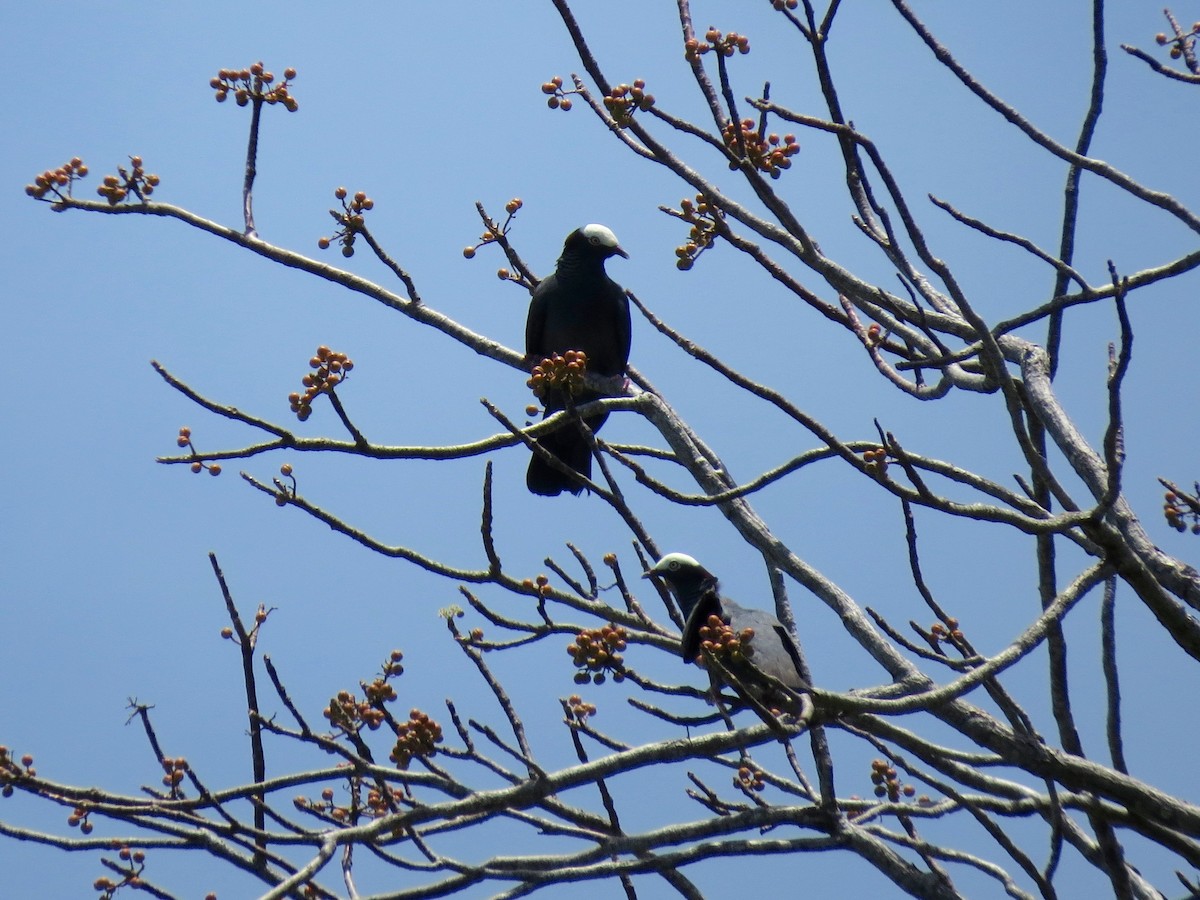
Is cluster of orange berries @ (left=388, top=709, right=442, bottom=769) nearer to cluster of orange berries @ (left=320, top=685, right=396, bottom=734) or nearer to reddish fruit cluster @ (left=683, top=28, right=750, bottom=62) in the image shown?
cluster of orange berries @ (left=320, top=685, right=396, bottom=734)

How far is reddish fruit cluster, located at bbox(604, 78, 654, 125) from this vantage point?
324 centimetres

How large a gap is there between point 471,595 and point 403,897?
89 centimetres

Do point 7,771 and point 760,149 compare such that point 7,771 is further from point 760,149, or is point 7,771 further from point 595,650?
point 760,149

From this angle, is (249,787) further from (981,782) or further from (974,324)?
(974,324)

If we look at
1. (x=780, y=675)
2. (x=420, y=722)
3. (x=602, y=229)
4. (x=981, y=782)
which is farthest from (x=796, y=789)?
(x=602, y=229)

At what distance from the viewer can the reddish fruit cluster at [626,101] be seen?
324 centimetres

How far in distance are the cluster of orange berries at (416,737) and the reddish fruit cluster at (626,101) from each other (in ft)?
5.58

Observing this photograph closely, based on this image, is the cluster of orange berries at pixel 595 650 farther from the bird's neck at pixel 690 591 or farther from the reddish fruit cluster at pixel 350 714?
the bird's neck at pixel 690 591

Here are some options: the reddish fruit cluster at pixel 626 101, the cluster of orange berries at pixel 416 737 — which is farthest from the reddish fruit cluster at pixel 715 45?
the cluster of orange berries at pixel 416 737

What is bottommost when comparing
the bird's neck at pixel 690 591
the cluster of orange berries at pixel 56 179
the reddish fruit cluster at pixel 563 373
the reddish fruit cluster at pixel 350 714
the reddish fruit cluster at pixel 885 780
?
the reddish fruit cluster at pixel 885 780

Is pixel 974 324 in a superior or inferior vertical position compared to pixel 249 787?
superior

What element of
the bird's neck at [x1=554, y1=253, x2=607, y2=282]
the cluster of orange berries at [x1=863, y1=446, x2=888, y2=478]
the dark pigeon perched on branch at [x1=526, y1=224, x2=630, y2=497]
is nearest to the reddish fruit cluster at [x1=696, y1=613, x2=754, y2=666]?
the cluster of orange berries at [x1=863, y1=446, x2=888, y2=478]

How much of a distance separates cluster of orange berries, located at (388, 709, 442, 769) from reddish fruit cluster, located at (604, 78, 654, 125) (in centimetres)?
170

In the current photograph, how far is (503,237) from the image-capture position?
4633 mm
